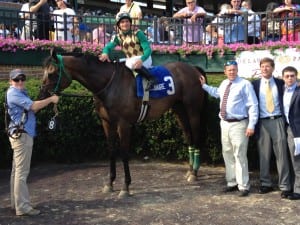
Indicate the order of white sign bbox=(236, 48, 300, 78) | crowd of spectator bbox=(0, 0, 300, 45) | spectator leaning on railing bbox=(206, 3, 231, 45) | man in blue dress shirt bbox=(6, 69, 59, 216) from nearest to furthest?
man in blue dress shirt bbox=(6, 69, 59, 216), white sign bbox=(236, 48, 300, 78), crowd of spectator bbox=(0, 0, 300, 45), spectator leaning on railing bbox=(206, 3, 231, 45)

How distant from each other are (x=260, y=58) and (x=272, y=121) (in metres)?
3.76

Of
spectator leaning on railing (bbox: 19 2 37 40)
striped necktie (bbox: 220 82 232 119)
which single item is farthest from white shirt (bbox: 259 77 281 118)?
spectator leaning on railing (bbox: 19 2 37 40)

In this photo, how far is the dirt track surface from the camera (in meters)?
5.09

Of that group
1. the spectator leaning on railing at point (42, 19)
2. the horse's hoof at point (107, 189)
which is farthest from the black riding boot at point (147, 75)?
the spectator leaning on railing at point (42, 19)

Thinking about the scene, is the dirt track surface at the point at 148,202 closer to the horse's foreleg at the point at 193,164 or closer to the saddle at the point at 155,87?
the horse's foreleg at the point at 193,164

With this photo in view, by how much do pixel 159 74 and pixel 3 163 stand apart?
3201 millimetres

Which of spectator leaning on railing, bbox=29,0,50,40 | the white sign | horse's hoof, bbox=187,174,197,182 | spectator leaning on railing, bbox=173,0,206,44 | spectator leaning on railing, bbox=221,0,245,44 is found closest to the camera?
horse's hoof, bbox=187,174,197,182

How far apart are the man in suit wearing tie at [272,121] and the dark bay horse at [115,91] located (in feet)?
4.05

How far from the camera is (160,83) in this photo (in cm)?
650

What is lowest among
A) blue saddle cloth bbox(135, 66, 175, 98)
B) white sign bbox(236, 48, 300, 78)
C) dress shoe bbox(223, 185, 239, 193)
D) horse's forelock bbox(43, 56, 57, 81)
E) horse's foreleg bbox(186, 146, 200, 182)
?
dress shoe bbox(223, 185, 239, 193)

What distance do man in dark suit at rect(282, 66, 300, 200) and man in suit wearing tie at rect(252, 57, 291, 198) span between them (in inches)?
3.6

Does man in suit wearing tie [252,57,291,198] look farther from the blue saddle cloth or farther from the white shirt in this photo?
the blue saddle cloth

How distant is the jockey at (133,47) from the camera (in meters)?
6.12

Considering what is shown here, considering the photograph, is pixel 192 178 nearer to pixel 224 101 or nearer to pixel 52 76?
pixel 224 101
